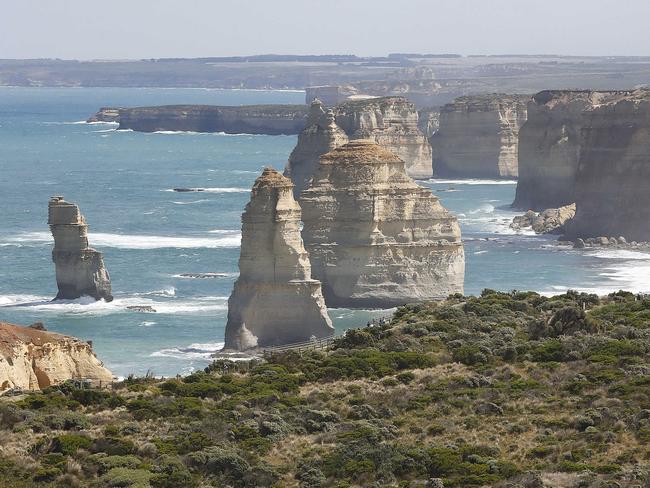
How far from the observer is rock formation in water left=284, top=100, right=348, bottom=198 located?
10662 cm

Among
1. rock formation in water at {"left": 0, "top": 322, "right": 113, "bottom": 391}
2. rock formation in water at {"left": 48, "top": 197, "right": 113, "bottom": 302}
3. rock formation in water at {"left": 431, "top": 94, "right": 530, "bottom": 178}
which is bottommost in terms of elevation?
rock formation in water at {"left": 431, "top": 94, "right": 530, "bottom": 178}

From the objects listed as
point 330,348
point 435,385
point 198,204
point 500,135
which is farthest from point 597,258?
point 500,135

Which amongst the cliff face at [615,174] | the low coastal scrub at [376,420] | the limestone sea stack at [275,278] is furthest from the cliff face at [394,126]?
the low coastal scrub at [376,420]

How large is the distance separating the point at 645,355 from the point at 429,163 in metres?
125

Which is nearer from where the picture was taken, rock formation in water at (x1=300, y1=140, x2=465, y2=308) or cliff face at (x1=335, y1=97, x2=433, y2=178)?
rock formation in water at (x1=300, y1=140, x2=465, y2=308)

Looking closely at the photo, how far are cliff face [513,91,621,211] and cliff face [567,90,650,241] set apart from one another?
1348 cm

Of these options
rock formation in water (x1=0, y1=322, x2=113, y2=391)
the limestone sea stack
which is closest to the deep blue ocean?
the limestone sea stack

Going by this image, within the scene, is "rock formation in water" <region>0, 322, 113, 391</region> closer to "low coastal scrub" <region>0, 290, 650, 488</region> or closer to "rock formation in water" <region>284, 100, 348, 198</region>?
"low coastal scrub" <region>0, 290, 650, 488</region>

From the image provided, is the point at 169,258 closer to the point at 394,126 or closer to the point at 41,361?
the point at 41,361

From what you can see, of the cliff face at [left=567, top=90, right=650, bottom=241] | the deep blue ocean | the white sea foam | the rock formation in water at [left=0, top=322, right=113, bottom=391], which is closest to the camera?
the rock formation in water at [left=0, top=322, right=113, bottom=391]

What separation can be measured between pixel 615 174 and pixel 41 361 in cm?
7440

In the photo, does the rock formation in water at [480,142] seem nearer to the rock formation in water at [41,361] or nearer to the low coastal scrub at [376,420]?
the low coastal scrub at [376,420]

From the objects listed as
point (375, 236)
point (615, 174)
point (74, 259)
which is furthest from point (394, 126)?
point (375, 236)

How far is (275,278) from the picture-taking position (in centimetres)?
6200
